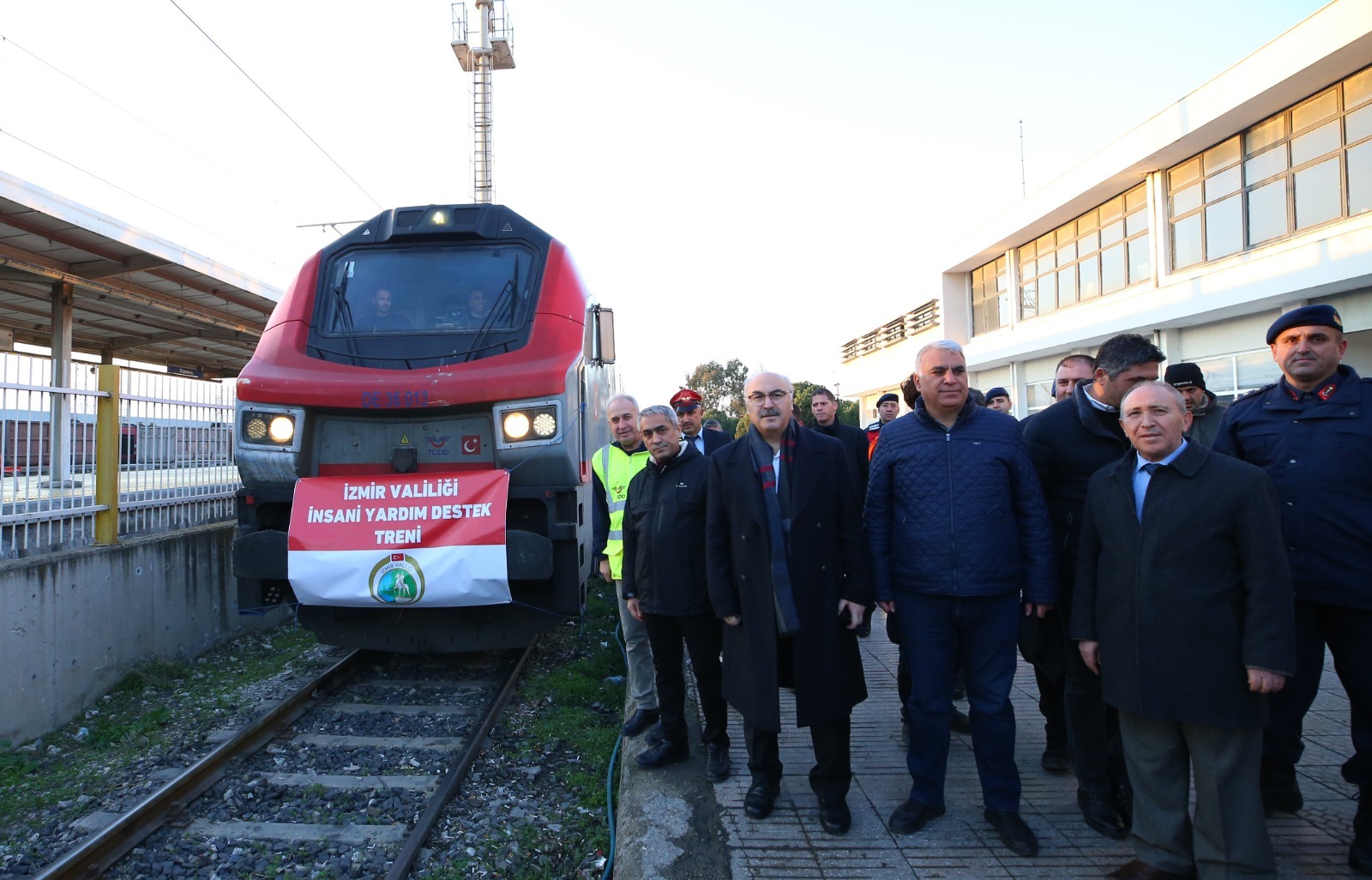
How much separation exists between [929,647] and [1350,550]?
4.94ft

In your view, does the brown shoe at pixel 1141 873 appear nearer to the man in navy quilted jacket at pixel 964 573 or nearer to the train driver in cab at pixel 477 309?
the man in navy quilted jacket at pixel 964 573

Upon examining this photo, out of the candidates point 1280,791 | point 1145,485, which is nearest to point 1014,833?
point 1280,791

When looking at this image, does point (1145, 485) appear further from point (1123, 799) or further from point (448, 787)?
point (448, 787)

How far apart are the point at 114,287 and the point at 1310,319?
12882 mm

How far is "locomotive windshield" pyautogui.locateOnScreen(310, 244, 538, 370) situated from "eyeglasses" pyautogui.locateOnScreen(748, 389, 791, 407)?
2.16 meters

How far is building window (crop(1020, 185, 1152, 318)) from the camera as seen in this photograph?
16.6 meters

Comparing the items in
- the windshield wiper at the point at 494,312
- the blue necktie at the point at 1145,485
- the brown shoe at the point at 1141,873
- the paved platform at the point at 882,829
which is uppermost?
the windshield wiper at the point at 494,312

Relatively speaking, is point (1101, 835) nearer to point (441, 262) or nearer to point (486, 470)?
point (486, 470)

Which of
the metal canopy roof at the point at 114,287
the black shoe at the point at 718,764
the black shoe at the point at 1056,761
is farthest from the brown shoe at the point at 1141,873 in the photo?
the metal canopy roof at the point at 114,287

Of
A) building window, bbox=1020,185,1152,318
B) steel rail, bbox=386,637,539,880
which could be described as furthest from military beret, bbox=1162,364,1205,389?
building window, bbox=1020,185,1152,318

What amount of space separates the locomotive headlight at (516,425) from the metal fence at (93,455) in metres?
3.07

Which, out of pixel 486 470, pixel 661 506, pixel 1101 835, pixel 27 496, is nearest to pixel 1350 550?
pixel 1101 835

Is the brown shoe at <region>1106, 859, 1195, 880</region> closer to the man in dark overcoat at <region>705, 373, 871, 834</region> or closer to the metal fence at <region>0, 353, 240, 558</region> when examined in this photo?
the man in dark overcoat at <region>705, 373, 871, 834</region>

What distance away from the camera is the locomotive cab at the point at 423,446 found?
4.69 meters
